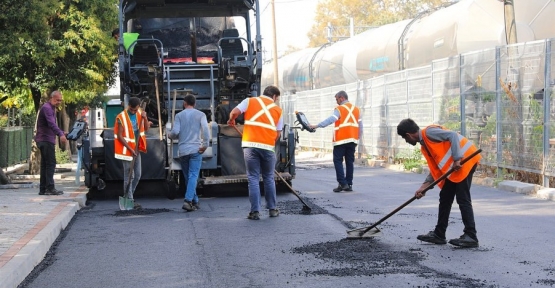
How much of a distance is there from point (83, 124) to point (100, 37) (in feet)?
21.1

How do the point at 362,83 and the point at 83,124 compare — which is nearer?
the point at 83,124

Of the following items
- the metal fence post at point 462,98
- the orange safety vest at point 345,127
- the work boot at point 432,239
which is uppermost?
the metal fence post at point 462,98

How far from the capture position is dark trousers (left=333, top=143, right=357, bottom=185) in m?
14.5

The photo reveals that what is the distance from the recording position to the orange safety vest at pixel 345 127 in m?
14.6

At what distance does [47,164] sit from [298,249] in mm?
6706

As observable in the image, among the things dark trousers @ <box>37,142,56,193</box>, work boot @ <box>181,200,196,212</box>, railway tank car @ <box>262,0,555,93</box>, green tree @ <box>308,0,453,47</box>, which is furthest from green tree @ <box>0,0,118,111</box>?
green tree @ <box>308,0,453,47</box>

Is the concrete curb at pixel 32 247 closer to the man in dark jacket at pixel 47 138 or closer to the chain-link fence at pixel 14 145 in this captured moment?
the man in dark jacket at pixel 47 138

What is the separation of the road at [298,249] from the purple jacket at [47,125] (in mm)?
1616

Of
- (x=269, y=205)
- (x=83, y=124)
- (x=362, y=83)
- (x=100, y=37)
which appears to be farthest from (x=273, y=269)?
(x=362, y=83)

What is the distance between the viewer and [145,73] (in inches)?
580

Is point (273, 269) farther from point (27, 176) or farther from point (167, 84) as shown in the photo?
point (27, 176)

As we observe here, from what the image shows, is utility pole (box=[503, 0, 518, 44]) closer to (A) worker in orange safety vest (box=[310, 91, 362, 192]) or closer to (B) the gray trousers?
(A) worker in orange safety vest (box=[310, 91, 362, 192])

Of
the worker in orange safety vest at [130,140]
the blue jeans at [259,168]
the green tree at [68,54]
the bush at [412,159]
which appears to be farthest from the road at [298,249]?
the green tree at [68,54]

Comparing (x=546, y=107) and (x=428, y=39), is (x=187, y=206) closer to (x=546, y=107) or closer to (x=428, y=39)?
(x=546, y=107)
